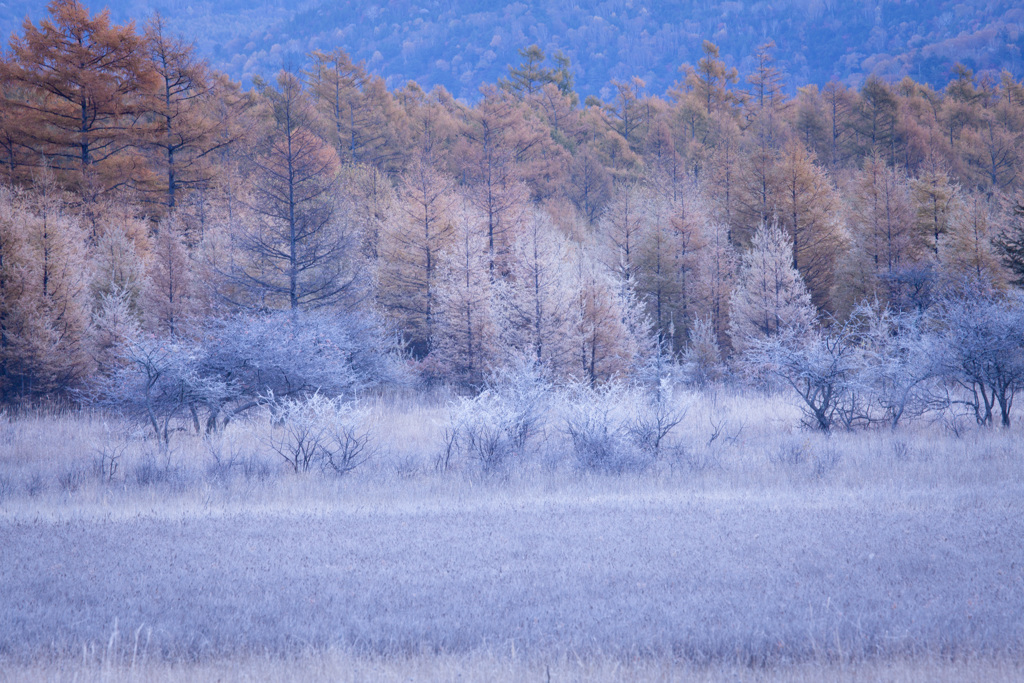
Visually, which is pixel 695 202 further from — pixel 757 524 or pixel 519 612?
pixel 519 612

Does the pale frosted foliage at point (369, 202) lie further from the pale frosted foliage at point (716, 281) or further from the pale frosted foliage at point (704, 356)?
the pale frosted foliage at point (716, 281)

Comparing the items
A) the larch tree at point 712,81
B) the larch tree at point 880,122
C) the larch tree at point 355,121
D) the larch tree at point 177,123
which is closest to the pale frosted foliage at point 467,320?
the larch tree at point 177,123

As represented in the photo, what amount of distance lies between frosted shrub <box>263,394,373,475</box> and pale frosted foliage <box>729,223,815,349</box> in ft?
70.3

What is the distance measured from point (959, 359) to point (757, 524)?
367 inches

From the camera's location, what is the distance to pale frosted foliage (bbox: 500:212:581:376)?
81.6 feet

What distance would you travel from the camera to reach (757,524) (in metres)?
7.58

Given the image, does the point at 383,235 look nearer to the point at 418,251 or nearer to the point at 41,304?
the point at 418,251

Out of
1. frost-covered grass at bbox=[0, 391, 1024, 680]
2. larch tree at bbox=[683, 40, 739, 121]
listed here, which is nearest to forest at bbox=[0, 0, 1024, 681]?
frost-covered grass at bbox=[0, 391, 1024, 680]

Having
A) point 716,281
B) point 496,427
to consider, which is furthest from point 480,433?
point 716,281

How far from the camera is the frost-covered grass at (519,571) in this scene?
4.72m

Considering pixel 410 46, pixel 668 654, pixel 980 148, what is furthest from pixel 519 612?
pixel 410 46

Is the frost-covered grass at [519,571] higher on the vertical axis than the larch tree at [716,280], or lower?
lower

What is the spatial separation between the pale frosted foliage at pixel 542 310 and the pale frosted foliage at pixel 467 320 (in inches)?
31.0

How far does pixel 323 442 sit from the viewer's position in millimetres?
12445
